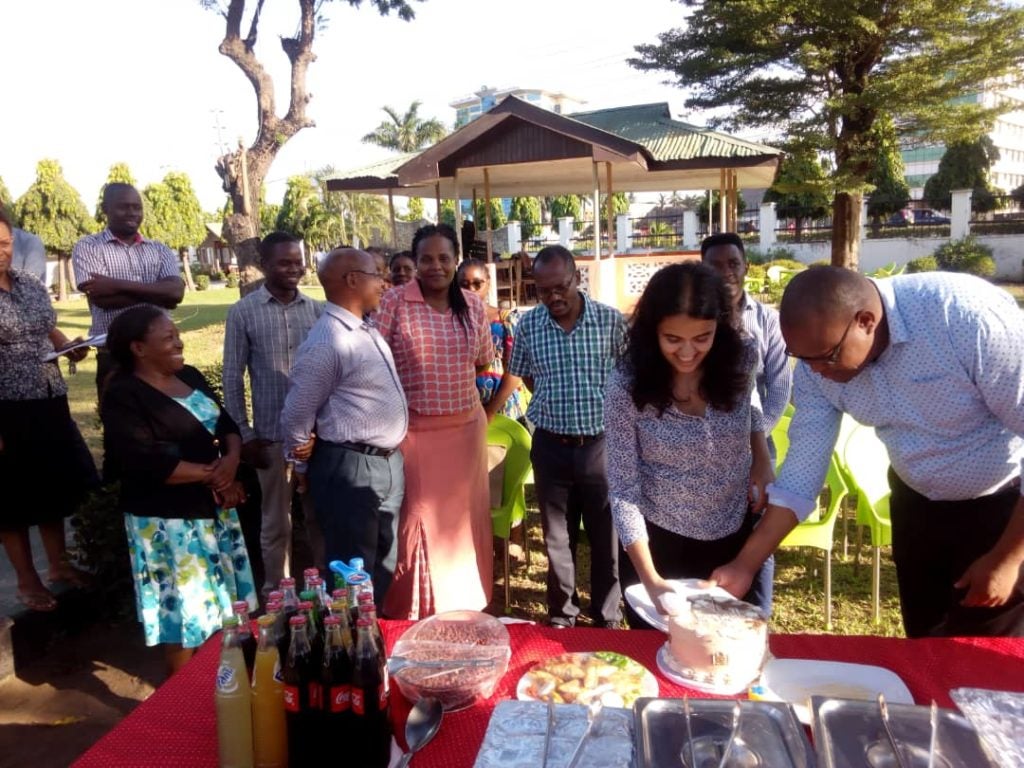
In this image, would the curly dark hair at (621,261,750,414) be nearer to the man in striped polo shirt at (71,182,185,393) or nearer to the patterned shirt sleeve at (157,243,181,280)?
the man in striped polo shirt at (71,182,185,393)

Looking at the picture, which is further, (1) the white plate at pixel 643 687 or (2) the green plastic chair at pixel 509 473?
(2) the green plastic chair at pixel 509 473

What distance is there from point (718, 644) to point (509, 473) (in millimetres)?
2385

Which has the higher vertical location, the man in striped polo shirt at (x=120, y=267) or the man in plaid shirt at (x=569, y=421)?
the man in striped polo shirt at (x=120, y=267)

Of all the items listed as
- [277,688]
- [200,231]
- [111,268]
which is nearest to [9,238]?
[111,268]

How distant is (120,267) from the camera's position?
3750 millimetres

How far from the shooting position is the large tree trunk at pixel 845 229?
1611cm

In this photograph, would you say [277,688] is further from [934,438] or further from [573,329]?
[573,329]

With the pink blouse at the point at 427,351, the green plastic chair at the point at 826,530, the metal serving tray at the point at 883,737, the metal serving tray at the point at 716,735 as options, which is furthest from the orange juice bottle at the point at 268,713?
the green plastic chair at the point at 826,530

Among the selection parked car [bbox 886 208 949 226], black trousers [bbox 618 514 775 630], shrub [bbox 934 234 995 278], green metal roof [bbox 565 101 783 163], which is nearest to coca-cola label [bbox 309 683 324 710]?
black trousers [bbox 618 514 775 630]

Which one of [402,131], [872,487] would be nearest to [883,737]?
[872,487]

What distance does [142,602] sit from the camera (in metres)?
2.68

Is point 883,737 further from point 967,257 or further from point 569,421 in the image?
point 967,257

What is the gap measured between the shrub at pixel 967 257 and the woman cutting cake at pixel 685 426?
1982 centimetres

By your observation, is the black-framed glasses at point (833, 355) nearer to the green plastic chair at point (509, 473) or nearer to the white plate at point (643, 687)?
the white plate at point (643, 687)
